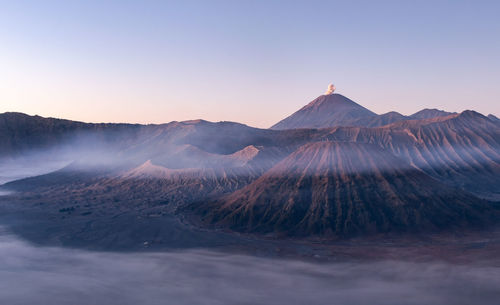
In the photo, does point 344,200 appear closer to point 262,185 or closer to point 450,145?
point 262,185

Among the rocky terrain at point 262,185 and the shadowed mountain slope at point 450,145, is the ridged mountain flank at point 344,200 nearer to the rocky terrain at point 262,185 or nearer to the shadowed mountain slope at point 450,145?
the rocky terrain at point 262,185

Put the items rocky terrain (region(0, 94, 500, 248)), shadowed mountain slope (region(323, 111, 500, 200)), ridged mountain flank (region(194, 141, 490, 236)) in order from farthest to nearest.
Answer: shadowed mountain slope (region(323, 111, 500, 200)) → rocky terrain (region(0, 94, 500, 248)) → ridged mountain flank (region(194, 141, 490, 236))

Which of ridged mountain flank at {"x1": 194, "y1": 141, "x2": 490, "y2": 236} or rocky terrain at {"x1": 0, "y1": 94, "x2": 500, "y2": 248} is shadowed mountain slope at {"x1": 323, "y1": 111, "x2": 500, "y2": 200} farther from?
ridged mountain flank at {"x1": 194, "y1": 141, "x2": 490, "y2": 236}

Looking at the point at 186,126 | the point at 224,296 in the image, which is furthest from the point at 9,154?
the point at 224,296

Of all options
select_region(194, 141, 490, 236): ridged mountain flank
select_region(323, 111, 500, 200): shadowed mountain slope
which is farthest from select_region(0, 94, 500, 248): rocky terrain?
select_region(323, 111, 500, 200): shadowed mountain slope

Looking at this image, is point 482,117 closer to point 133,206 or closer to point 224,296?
point 133,206

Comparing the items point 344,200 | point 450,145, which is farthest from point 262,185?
point 450,145

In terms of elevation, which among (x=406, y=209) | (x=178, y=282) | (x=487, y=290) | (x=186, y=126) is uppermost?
(x=186, y=126)

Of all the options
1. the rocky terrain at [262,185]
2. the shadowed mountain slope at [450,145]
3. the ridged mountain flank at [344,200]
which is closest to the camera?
the ridged mountain flank at [344,200]

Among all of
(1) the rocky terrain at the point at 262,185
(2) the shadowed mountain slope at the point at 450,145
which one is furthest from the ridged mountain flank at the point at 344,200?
(2) the shadowed mountain slope at the point at 450,145
